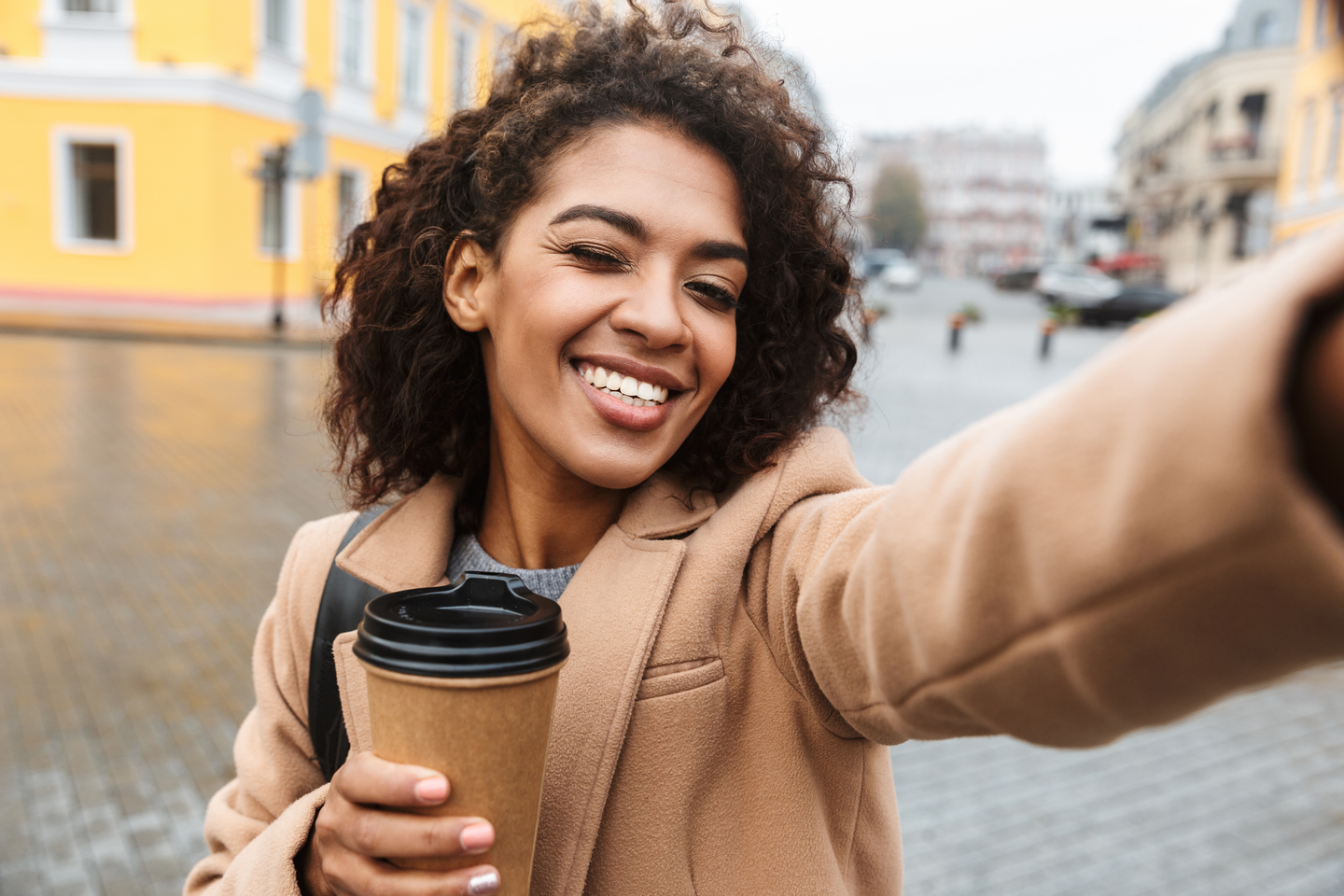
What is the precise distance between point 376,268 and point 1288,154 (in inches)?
1525

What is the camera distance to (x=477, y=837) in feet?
3.26

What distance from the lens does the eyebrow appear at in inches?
54.0

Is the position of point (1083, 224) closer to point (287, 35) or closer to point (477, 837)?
point (287, 35)

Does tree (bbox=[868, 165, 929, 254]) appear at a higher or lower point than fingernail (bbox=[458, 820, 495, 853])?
higher

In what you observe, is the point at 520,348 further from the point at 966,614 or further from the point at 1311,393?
the point at 1311,393

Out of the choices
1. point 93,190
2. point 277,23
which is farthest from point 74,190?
point 277,23

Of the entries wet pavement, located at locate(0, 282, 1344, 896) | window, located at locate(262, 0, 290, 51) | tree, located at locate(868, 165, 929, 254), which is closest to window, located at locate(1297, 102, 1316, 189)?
window, located at locate(262, 0, 290, 51)

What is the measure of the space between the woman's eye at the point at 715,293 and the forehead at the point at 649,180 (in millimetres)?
67

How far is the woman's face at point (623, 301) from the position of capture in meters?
1.37

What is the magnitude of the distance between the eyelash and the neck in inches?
12.2

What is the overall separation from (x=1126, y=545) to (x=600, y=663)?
28.0 inches

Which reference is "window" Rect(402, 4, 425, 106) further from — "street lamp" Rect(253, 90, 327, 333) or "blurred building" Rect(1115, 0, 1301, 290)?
"blurred building" Rect(1115, 0, 1301, 290)

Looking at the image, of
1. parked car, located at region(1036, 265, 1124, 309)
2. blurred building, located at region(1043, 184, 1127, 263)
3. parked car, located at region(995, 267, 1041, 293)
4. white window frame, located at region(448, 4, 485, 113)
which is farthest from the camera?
blurred building, located at region(1043, 184, 1127, 263)

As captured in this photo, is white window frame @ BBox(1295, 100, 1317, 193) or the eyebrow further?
white window frame @ BBox(1295, 100, 1317, 193)
